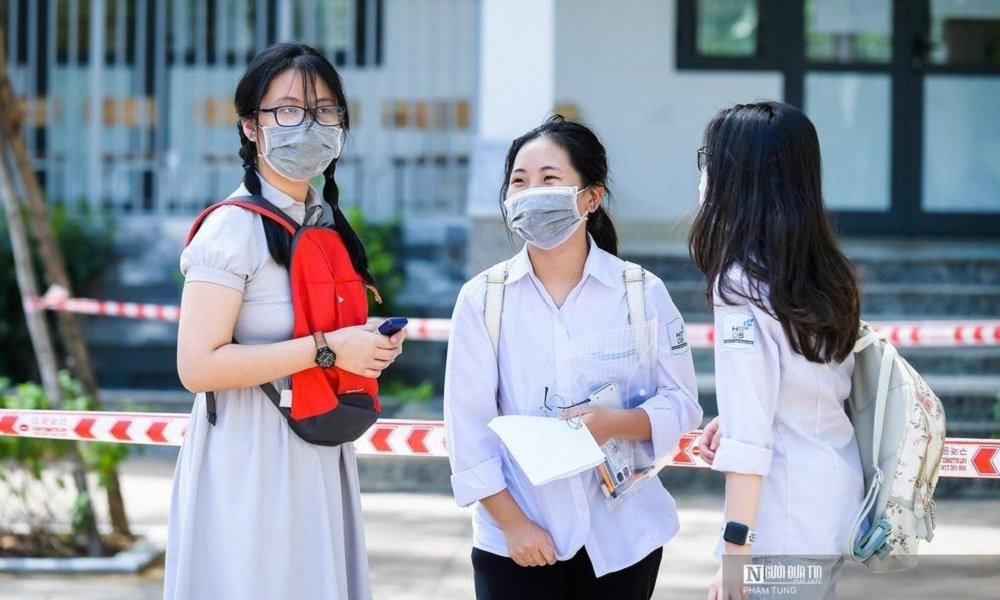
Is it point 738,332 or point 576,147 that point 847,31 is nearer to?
point 576,147

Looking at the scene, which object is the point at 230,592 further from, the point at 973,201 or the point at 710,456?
the point at 973,201

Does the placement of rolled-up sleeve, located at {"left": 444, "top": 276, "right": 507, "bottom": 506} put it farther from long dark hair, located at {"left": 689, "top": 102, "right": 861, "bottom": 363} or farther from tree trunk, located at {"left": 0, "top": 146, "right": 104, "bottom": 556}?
tree trunk, located at {"left": 0, "top": 146, "right": 104, "bottom": 556}

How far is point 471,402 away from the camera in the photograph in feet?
9.86

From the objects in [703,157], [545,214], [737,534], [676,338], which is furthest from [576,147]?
[737,534]

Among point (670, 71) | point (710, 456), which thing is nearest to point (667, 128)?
point (670, 71)

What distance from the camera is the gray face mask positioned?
2986mm

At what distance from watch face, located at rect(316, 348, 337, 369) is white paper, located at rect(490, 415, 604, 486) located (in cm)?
37

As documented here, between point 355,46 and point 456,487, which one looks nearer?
point 456,487

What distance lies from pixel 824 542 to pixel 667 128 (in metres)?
7.85

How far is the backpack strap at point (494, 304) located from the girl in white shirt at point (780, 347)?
507mm

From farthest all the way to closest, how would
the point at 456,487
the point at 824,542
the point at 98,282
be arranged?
the point at 98,282, the point at 456,487, the point at 824,542

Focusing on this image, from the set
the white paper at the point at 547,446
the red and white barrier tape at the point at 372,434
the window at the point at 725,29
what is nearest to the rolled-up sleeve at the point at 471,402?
the white paper at the point at 547,446

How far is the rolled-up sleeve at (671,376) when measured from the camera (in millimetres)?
2988

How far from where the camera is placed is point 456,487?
297 cm
